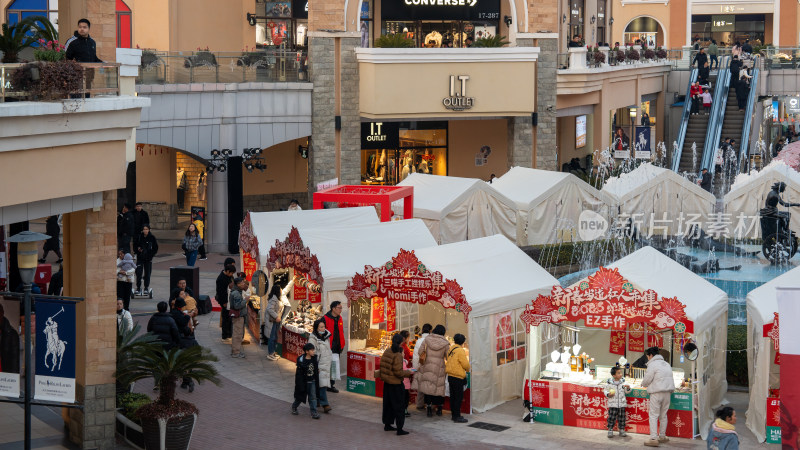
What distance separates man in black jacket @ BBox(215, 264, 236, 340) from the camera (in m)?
24.2

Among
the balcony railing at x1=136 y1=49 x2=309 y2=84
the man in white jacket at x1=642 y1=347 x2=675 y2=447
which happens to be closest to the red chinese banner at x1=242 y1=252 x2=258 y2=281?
the balcony railing at x1=136 y1=49 x2=309 y2=84

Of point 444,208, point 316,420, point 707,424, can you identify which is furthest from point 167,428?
point 444,208

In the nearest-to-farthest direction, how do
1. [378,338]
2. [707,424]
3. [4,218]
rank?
[4,218]
[707,424]
[378,338]

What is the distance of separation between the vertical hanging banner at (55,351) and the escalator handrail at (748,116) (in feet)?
111

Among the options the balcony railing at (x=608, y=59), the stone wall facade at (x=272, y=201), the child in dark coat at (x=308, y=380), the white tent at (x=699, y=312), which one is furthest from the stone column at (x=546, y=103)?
the child in dark coat at (x=308, y=380)

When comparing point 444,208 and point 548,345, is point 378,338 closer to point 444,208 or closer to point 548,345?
point 548,345

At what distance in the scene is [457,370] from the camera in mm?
19016

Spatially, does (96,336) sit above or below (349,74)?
below

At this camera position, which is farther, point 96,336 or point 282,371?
point 282,371

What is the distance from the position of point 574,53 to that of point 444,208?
14.6m

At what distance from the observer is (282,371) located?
2236 centimetres

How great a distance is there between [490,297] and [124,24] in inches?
787

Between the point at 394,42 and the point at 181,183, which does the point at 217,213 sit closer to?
the point at 181,183

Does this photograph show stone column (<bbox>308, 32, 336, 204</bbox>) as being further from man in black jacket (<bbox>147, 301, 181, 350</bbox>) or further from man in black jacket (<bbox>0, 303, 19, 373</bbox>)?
man in black jacket (<bbox>0, 303, 19, 373</bbox>)
